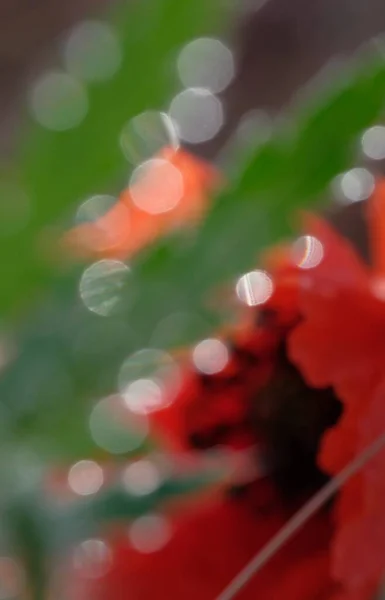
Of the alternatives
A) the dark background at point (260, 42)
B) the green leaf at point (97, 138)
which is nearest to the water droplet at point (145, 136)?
the green leaf at point (97, 138)

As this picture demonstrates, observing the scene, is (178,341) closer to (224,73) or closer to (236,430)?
(236,430)

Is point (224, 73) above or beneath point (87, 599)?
above

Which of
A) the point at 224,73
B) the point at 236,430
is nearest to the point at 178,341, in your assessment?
the point at 236,430

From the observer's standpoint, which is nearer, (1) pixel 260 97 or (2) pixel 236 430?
(2) pixel 236 430

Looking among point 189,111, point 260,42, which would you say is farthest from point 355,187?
point 260,42

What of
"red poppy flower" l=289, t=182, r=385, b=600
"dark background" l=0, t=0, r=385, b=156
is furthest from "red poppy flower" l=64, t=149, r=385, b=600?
"dark background" l=0, t=0, r=385, b=156

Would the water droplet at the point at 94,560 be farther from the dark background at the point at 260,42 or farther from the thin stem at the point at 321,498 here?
the dark background at the point at 260,42

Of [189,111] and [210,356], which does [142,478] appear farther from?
[189,111]
